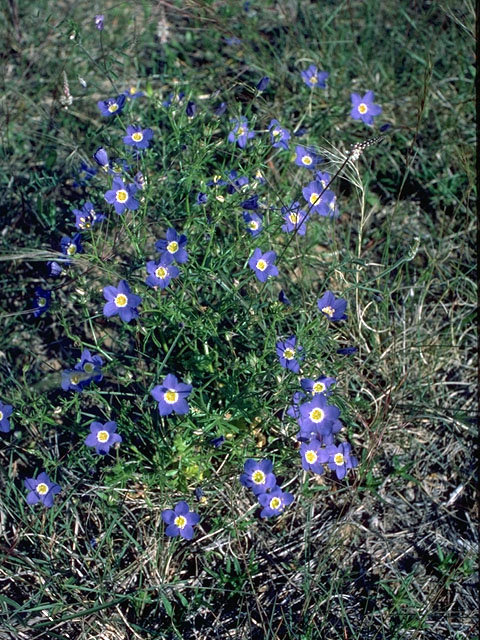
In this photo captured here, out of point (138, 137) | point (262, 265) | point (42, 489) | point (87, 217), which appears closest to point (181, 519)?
point (42, 489)

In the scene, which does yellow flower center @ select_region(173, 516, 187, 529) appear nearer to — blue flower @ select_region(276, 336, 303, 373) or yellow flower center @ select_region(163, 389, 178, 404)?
yellow flower center @ select_region(163, 389, 178, 404)

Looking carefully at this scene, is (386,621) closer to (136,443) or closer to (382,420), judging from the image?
(382,420)

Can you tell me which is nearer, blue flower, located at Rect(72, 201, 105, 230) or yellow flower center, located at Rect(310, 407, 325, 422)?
yellow flower center, located at Rect(310, 407, 325, 422)

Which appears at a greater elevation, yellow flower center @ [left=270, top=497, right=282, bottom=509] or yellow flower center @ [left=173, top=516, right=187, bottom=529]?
yellow flower center @ [left=270, top=497, right=282, bottom=509]

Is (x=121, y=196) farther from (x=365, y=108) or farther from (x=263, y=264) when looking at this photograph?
(x=365, y=108)

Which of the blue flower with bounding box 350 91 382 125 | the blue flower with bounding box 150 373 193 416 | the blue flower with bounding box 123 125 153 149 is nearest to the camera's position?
the blue flower with bounding box 150 373 193 416

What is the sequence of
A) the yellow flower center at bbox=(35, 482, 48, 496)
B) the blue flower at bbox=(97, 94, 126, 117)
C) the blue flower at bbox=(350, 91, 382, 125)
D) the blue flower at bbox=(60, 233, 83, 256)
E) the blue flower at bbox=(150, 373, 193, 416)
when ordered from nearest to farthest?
1. the blue flower at bbox=(150, 373, 193, 416)
2. the yellow flower center at bbox=(35, 482, 48, 496)
3. the blue flower at bbox=(60, 233, 83, 256)
4. the blue flower at bbox=(97, 94, 126, 117)
5. the blue flower at bbox=(350, 91, 382, 125)

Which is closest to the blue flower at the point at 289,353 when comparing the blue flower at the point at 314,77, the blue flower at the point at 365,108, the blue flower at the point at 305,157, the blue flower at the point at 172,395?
the blue flower at the point at 172,395

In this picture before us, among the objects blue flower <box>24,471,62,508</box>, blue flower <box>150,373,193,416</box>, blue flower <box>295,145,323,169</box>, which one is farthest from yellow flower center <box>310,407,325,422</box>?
blue flower <box>295,145,323,169</box>
